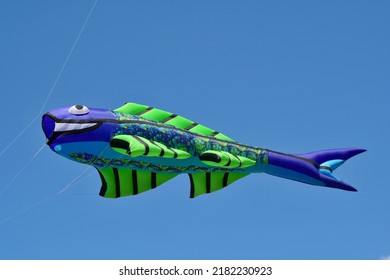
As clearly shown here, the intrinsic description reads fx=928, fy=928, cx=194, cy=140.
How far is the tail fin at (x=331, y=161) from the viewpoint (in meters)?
21.5

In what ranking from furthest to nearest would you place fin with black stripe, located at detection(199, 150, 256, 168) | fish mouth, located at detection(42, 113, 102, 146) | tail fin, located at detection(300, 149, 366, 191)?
1. tail fin, located at detection(300, 149, 366, 191)
2. fin with black stripe, located at detection(199, 150, 256, 168)
3. fish mouth, located at detection(42, 113, 102, 146)

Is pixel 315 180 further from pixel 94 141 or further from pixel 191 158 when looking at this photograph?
pixel 94 141

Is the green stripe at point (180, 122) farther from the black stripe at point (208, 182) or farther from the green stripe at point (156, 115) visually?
the black stripe at point (208, 182)

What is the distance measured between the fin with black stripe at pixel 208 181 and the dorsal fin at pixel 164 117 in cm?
84

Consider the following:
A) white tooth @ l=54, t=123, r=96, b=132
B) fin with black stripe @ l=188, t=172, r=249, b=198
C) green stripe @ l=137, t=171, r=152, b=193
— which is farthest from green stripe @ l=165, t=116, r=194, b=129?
white tooth @ l=54, t=123, r=96, b=132

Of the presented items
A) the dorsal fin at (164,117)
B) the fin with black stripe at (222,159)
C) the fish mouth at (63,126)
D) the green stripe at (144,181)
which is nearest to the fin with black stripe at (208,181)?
the fin with black stripe at (222,159)

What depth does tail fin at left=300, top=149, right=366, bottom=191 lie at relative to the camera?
70.7 ft

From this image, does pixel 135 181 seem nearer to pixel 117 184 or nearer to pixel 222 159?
pixel 117 184

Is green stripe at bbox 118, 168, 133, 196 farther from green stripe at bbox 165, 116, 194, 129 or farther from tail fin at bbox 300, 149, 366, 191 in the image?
tail fin at bbox 300, 149, 366, 191

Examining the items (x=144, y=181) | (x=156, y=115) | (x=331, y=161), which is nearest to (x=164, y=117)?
(x=156, y=115)

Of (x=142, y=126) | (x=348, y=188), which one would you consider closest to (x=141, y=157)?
(x=142, y=126)

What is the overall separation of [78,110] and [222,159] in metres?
3.17

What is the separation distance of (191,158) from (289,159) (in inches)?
98.8

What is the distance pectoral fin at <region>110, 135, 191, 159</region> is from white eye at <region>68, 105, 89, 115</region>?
87cm
